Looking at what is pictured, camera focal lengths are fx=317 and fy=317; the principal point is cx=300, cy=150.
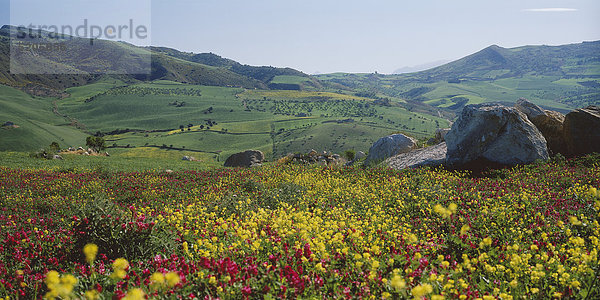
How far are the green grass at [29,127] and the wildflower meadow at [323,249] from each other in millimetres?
108167

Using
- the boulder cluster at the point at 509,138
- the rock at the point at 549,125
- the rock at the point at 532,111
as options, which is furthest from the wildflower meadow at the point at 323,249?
the rock at the point at 532,111

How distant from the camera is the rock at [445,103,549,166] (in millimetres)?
17938

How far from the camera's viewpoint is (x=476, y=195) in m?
11.5

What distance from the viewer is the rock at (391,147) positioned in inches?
1069

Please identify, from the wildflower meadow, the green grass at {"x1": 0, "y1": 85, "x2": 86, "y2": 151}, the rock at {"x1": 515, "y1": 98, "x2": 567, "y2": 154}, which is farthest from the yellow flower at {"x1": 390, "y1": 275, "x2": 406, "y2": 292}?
the green grass at {"x1": 0, "y1": 85, "x2": 86, "y2": 151}

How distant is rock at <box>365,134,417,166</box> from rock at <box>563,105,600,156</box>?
423 inches

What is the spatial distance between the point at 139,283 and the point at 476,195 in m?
11.1

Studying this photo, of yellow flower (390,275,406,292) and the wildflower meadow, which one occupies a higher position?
yellow flower (390,275,406,292)

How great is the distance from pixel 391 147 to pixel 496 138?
9768mm

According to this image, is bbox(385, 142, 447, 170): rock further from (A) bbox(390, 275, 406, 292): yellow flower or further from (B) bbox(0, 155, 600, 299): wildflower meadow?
A: (A) bbox(390, 275, 406, 292): yellow flower

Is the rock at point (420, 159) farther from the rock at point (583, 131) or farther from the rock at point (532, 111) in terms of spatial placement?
the rock at point (583, 131)

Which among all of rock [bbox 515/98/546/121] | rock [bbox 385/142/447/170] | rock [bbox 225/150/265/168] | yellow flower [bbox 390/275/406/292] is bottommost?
rock [bbox 225/150/265/168]

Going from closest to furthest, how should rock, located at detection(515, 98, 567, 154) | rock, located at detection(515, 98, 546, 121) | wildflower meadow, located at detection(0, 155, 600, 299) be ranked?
1. wildflower meadow, located at detection(0, 155, 600, 299)
2. rock, located at detection(515, 98, 567, 154)
3. rock, located at detection(515, 98, 546, 121)

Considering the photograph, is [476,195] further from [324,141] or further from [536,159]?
[324,141]
